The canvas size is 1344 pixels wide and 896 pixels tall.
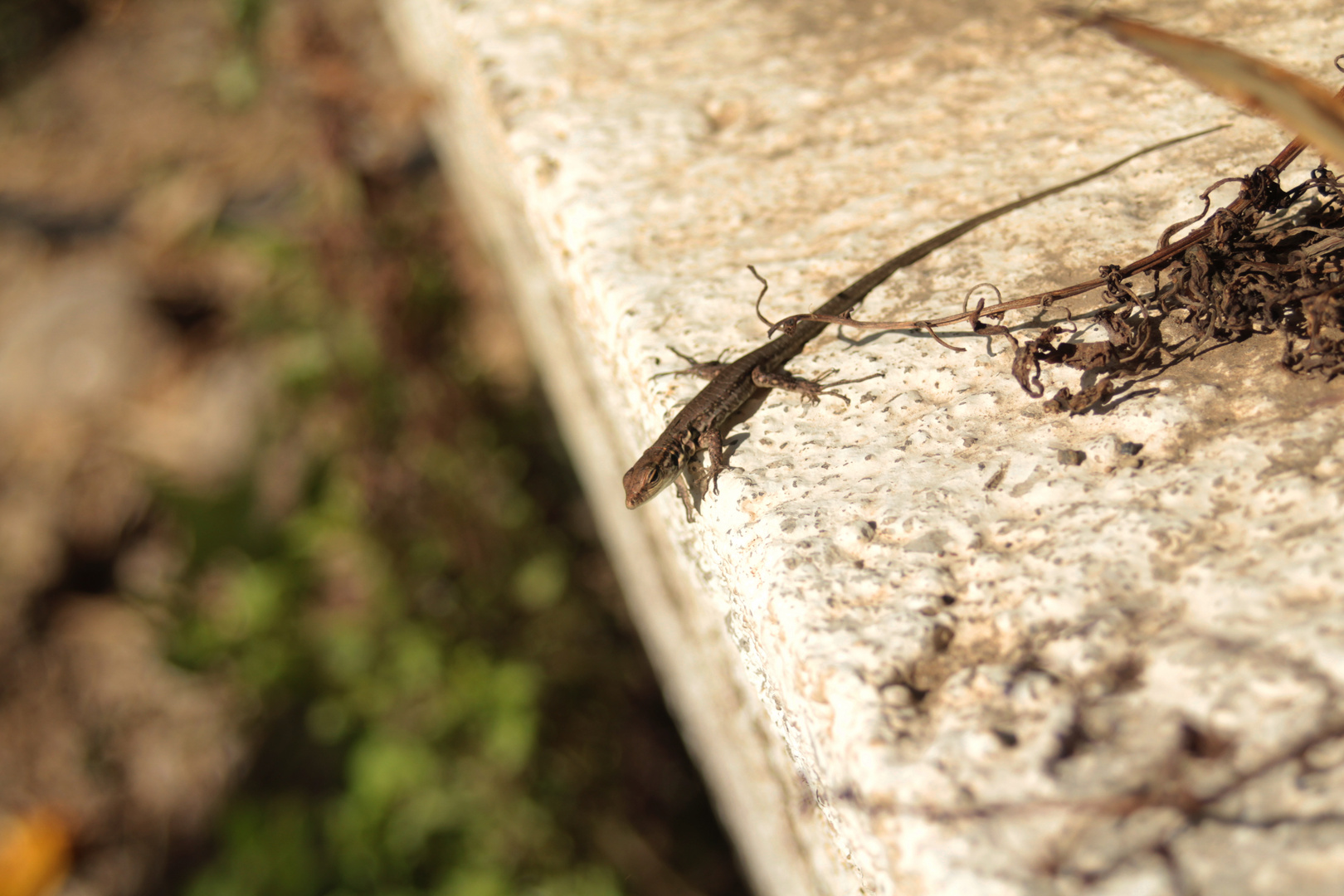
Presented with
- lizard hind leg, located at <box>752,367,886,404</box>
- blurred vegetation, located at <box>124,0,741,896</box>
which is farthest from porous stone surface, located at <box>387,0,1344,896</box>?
blurred vegetation, located at <box>124,0,741,896</box>

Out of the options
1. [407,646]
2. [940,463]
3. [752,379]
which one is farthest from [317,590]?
[940,463]

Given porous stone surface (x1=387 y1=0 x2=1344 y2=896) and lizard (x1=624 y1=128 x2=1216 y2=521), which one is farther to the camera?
lizard (x1=624 y1=128 x2=1216 y2=521)

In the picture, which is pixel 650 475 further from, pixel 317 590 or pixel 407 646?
pixel 317 590

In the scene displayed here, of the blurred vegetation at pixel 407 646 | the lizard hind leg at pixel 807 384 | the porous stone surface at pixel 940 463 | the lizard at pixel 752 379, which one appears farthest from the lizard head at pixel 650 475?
the blurred vegetation at pixel 407 646

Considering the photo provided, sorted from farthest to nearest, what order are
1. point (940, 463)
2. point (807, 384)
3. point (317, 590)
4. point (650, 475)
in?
point (317, 590), point (650, 475), point (807, 384), point (940, 463)

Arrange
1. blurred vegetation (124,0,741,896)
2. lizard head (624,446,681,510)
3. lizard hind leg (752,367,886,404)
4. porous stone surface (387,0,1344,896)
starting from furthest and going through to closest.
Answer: blurred vegetation (124,0,741,896), lizard head (624,446,681,510), lizard hind leg (752,367,886,404), porous stone surface (387,0,1344,896)

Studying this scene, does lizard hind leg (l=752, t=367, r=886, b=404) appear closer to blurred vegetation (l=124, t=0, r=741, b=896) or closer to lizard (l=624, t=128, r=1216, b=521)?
lizard (l=624, t=128, r=1216, b=521)

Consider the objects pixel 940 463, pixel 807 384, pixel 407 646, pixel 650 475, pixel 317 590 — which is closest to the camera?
pixel 940 463

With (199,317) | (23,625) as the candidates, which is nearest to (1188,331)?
(23,625)
